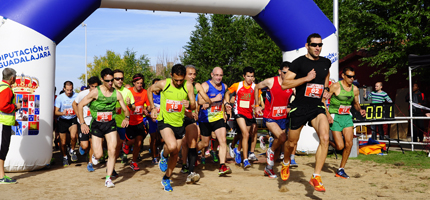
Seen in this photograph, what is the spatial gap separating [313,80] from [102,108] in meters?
3.81

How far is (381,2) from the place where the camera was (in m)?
15.5

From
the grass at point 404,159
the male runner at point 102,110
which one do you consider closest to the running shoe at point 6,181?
the male runner at point 102,110

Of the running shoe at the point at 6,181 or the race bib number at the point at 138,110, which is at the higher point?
the race bib number at the point at 138,110

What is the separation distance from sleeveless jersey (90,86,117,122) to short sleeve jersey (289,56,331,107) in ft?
11.1

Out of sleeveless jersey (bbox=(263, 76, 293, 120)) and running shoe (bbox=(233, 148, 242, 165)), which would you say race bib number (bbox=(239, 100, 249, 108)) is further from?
running shoe (bbox=(233, 148, 242, 165))

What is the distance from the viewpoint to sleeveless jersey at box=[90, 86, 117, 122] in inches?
276

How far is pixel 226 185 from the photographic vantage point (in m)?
6.70

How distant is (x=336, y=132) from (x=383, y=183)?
1.24 metres

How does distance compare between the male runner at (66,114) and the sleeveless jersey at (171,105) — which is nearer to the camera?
the sleeveless jersey at (171,105)

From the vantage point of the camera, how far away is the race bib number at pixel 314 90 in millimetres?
5648

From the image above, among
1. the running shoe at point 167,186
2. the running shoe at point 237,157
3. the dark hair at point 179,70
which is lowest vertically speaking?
the running shoe at point 167,186

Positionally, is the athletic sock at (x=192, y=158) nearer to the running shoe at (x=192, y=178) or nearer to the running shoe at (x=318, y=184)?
the running shoe at (x=192, y=178)

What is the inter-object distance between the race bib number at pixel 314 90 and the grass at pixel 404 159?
4.20 m

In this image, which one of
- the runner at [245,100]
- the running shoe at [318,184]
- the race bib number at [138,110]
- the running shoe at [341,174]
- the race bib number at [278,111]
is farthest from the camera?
the race bib number at [138,110]
